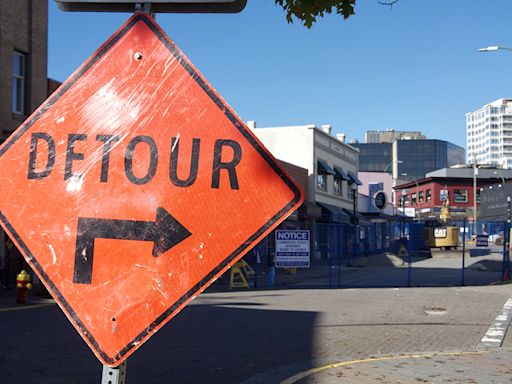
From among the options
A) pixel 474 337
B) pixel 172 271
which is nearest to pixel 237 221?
pixel 172 271

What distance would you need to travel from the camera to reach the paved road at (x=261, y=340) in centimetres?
759

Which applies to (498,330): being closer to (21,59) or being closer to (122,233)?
(122,233)

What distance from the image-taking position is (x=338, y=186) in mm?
48875

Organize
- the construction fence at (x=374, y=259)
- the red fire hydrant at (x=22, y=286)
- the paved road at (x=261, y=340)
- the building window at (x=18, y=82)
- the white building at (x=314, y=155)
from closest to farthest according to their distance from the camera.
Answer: the paved road at (x=261, y=340) < the red fire hydrant at (x=22, y=286) < the building window at (x=18, y=82) < the construction fence at (x=374, y=259) < the white building at (x=314, y=155)

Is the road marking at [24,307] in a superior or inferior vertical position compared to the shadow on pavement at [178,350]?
inferior

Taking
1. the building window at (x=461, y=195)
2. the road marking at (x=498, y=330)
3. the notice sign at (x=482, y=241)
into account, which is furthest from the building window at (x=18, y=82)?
the building window at (x=461, y=195)

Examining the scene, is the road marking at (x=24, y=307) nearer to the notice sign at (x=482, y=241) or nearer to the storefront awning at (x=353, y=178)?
the notice sign at (x=482, y=241)

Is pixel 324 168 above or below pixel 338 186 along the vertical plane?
above

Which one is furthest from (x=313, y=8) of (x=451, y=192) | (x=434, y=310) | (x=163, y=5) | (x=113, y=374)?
(x=451, y=192)

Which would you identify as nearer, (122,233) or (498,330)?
(122,233)

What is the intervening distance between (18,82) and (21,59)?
782 millimetres

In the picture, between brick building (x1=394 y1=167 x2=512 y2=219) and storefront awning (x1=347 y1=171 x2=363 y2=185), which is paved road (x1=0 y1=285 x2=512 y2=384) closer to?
storefront awning (x1=347 y1=171 x2=363 y2=185)

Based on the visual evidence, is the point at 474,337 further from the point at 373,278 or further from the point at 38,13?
the point at 38,13

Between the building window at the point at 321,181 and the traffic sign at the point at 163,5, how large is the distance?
40225 millimetres
